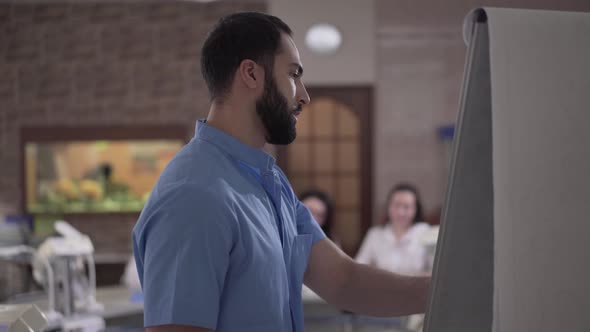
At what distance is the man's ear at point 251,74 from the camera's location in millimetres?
1178

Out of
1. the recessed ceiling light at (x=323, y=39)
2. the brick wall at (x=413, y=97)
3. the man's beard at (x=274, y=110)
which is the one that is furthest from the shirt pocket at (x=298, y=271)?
the brick wall at (x=413, y=97)

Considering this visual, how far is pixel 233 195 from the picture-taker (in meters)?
1.07

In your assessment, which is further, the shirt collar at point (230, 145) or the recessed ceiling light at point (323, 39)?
the recessed ceiling light at point (323, 39)

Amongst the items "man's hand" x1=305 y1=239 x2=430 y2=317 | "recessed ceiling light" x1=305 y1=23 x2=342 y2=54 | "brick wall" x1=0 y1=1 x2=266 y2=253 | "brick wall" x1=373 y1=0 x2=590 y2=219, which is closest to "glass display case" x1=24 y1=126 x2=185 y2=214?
"brick wall" x1=0 y1=1 x2=266 y2=253

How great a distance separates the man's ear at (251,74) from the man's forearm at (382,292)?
1.38ft

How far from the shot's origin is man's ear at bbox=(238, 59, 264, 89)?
1.18 metres

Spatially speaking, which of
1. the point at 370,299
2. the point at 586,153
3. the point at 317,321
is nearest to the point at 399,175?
the point at 317,321

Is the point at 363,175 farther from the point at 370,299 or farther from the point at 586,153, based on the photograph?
the point at 586,153

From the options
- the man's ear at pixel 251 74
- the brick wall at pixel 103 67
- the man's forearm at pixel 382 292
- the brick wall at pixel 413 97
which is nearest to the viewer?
the man's ear at pixel 251 74

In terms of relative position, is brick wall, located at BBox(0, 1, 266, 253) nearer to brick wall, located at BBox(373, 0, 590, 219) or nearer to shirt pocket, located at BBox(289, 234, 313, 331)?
brick wall, located at BBox(373, 0, 590, 219)

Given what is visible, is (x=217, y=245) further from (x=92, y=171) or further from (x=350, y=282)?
(x=92, y=171)

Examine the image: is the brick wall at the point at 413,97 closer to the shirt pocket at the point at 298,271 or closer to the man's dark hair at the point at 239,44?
the shirt pocket at the point at 298,271

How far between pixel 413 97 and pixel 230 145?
5.35 meters

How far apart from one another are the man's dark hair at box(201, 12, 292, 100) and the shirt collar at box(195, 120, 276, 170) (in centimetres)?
7
